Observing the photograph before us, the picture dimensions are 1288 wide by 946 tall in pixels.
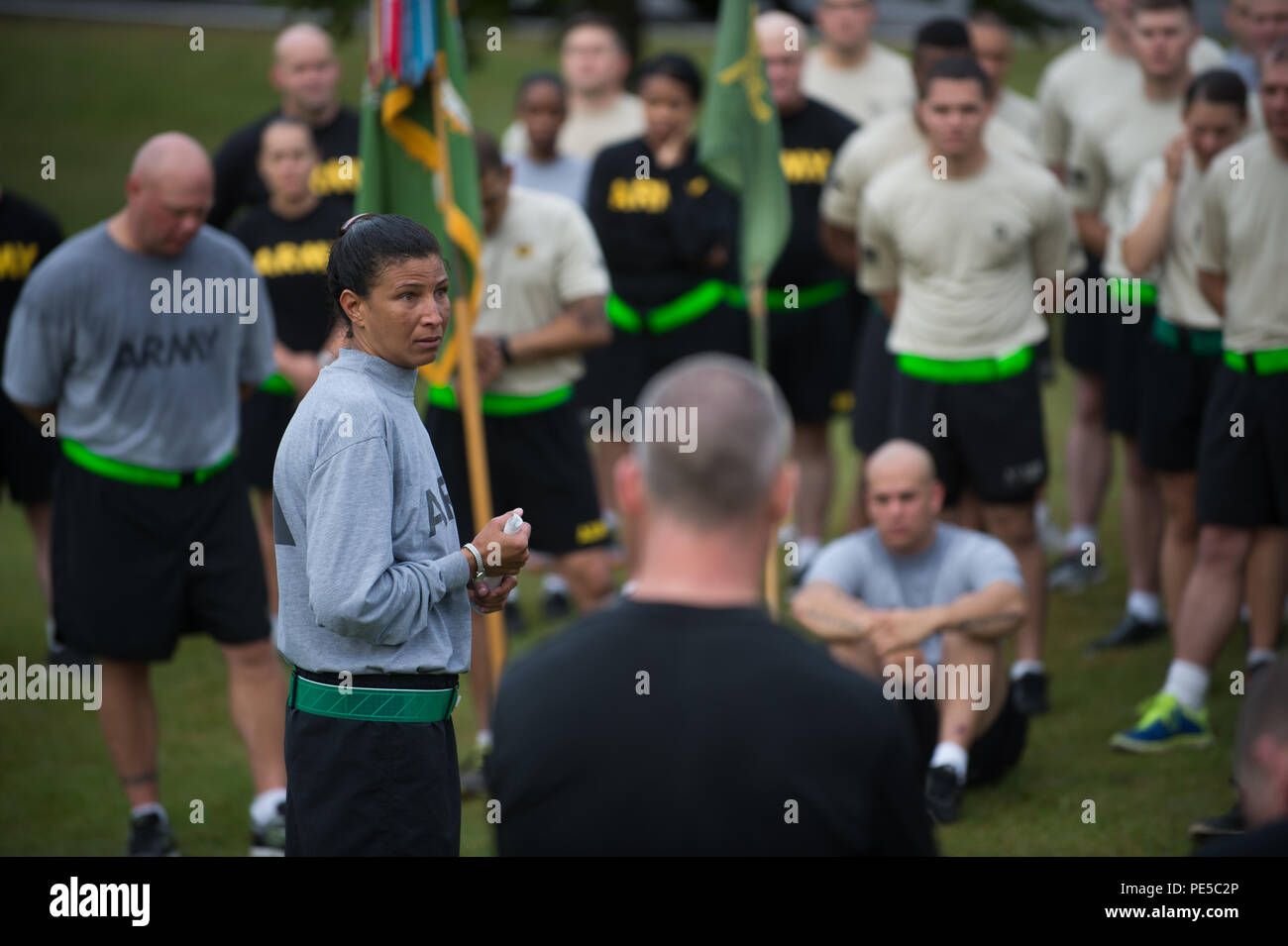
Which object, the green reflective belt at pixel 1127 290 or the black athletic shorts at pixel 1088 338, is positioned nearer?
the green reflective belt at pixel 1127 290

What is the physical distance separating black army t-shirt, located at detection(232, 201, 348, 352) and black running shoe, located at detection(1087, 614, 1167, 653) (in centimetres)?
372

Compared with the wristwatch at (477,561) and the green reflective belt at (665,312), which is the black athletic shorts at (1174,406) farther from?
the wristwatch at (477,561)

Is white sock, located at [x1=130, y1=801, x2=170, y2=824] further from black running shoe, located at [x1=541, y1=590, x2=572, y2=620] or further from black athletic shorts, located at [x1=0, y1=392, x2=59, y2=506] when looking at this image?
black running shoe, located at [x1=541, y1=590, x2=572, y2=620]

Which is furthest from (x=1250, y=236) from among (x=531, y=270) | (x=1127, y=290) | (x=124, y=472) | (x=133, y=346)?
(x=124, y=472)

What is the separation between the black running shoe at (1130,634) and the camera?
23.5 feet

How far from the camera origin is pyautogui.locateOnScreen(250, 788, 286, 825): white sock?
5.50m

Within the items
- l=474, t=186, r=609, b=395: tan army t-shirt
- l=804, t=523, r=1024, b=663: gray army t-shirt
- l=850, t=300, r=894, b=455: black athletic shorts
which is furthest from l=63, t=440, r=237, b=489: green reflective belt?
l=850, t=300, r=894, b=455: black athletic shorts

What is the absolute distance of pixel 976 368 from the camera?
6.49 m

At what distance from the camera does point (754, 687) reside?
2.16 meters

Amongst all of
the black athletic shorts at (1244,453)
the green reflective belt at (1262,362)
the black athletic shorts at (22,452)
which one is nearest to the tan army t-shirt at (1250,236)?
the green reflective belt at (1262,362)

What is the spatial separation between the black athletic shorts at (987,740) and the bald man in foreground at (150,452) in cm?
224

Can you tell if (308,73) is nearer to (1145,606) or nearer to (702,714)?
(1145,606)

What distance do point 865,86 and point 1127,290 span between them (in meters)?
2.49
